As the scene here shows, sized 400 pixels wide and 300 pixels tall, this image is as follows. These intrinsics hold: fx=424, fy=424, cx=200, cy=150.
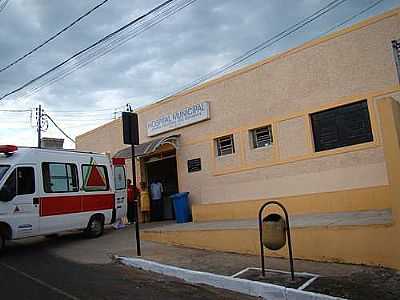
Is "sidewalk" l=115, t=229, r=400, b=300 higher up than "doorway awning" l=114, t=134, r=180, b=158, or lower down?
lower down

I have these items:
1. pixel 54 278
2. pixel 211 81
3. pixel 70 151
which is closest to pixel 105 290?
pixel 54 278

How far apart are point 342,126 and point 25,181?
8.23 m

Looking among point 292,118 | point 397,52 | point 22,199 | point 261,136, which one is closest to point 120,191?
point 22,199

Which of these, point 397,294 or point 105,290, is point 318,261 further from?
point 105,290

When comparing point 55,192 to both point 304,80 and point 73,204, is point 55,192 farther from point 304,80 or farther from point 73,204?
point 304,80

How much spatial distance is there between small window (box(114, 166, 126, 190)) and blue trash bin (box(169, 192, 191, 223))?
5.98 feet

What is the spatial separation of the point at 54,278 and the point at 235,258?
3.51 metres

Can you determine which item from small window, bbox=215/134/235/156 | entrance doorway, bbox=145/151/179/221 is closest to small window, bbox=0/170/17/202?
small window, bbox=215/134/235/156

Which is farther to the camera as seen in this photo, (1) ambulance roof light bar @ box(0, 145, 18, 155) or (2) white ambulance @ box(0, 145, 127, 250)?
(1) ambulance roof light bar @ box(0, 145, 18, 155)

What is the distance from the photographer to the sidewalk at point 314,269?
5.82 m

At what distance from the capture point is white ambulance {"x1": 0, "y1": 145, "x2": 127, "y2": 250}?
1034 cm

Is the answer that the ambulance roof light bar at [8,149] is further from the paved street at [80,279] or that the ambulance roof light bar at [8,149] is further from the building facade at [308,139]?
the building facade at [308,139]

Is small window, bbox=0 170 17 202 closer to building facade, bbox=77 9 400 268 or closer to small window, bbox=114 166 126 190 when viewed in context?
small window, bbox=114 166 126 190

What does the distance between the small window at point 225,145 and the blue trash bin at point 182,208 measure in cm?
193
